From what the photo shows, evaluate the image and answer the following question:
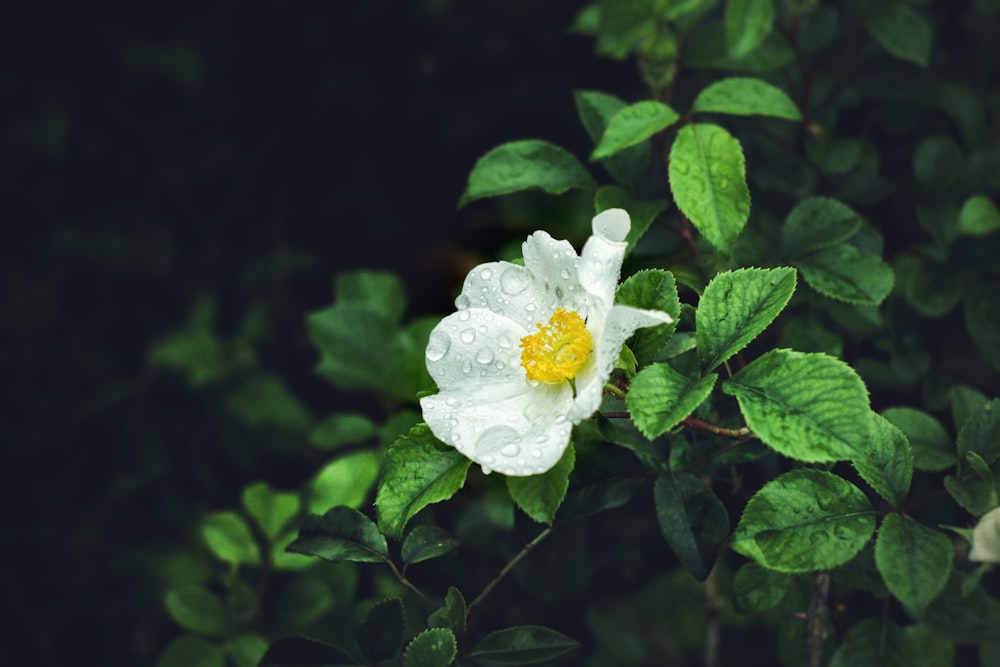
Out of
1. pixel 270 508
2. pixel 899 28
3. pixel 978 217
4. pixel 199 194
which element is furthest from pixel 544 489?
pixel 199 194

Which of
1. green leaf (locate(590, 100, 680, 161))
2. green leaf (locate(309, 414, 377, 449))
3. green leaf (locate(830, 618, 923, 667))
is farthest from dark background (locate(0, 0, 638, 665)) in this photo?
green leaf (locate(830, 618, 923, 667))

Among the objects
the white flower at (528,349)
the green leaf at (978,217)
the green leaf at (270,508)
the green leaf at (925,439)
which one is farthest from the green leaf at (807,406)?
the green leaf at (270,508)

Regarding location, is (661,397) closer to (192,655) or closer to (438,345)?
(438,345)

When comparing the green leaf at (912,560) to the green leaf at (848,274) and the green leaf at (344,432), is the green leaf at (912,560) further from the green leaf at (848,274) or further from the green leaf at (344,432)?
the green leaf at (344,432)

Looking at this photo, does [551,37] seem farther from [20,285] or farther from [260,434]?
[20,285]

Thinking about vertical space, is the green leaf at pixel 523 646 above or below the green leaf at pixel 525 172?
below

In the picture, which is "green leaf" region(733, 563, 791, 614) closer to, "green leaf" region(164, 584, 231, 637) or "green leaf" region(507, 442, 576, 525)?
"green leaf" region(507, 442, 576, 525)
